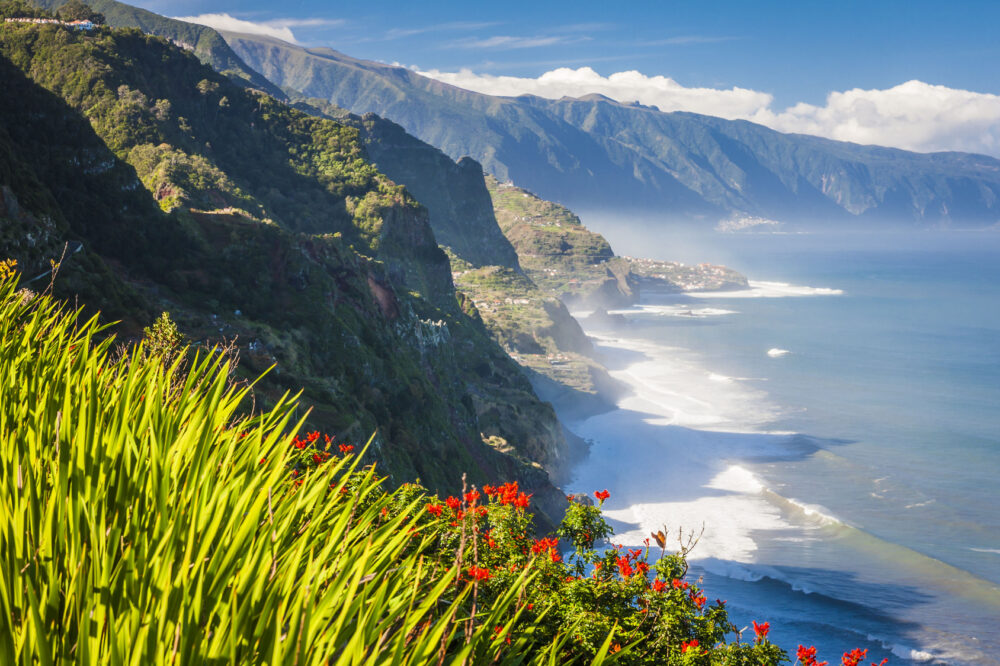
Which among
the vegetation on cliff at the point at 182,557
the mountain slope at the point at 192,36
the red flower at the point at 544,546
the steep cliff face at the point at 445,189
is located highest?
the mountain slope at the point at 192,36

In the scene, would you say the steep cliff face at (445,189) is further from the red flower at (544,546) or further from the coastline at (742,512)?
the red flower at (544,546)

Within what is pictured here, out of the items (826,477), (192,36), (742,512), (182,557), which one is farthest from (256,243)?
(192,36)

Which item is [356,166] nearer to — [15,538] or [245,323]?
[245,323]

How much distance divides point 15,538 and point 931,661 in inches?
1510

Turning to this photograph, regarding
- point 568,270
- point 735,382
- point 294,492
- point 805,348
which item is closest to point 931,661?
point 294,492

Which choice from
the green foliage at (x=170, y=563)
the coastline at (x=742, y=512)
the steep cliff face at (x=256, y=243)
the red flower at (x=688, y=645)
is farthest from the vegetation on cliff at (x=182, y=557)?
the coastline at (x=742, y=512)

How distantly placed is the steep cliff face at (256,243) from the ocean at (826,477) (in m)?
11.1

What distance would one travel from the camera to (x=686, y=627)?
25.9 feet

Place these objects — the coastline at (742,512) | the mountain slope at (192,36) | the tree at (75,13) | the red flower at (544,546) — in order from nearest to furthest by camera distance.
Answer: the red flower at (544,546)
the coastline at (742,512)
the tree at (75,13)
the mountain slope at (192,36)

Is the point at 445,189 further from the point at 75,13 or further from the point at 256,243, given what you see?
the point at 256,243

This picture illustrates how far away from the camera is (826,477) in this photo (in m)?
56.6

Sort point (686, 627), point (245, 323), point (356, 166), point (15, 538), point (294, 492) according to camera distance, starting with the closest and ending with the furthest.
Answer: point (15, 538) → point (294, 492) → point (686, 627) → point (245, 323) → point (356, 166)

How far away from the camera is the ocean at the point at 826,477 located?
1432 inches

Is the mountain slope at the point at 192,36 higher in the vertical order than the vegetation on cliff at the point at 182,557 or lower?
higher
